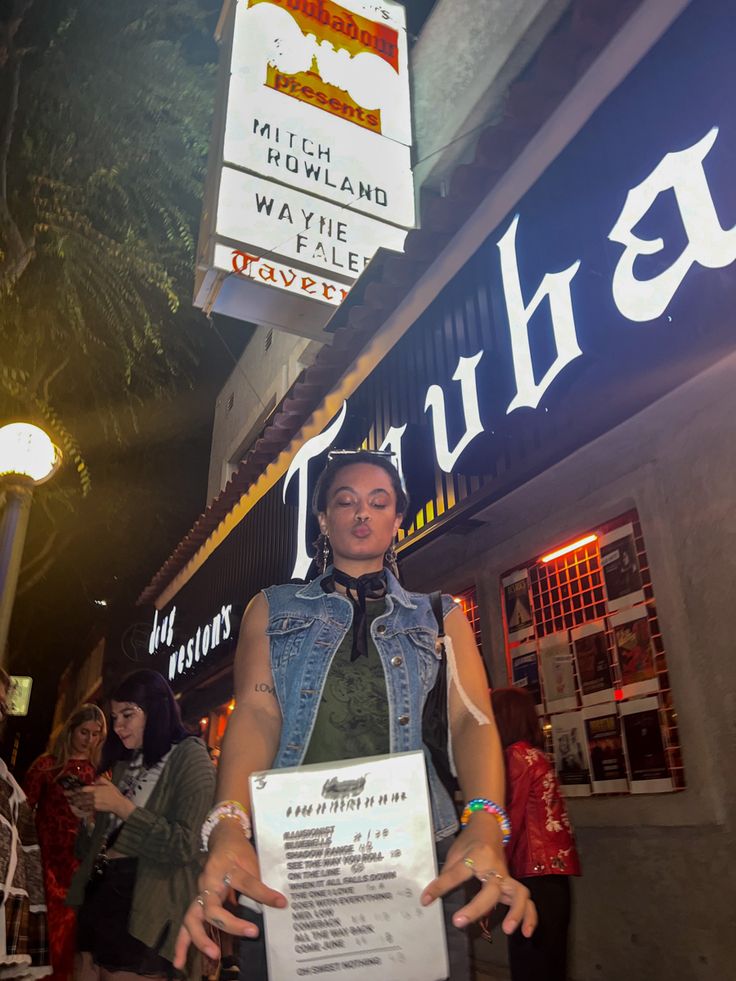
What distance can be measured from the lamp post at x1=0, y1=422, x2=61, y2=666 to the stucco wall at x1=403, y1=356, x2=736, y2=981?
4.94m

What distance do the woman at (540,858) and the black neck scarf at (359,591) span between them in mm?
2532

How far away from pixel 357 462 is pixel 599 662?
3561 mm

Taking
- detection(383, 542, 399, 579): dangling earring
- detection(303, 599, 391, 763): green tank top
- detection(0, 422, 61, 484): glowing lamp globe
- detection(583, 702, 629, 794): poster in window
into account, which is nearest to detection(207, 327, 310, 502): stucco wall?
detection(0, 422, 61, 484): glowing lamp globe

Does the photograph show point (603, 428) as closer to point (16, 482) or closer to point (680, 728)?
point (680, 728)

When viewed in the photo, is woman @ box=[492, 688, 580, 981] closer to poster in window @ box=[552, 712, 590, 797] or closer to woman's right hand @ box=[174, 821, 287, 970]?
poster in window @ box=[552, 712, 590, 797]

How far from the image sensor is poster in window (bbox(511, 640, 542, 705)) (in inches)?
214

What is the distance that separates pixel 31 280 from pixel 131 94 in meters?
2.89

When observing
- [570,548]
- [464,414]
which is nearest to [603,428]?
[464,414]

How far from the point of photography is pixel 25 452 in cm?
666

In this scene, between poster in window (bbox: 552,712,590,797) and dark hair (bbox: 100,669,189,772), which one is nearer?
dark hair (bbox: 100,669,189,772)

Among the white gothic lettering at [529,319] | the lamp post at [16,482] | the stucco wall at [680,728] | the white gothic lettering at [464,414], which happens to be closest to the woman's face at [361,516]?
the white gothic lettering at [529,319]

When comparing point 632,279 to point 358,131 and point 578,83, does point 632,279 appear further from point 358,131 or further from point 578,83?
point 358,131

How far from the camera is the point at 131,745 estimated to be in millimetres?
3834

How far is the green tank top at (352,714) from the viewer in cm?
169
